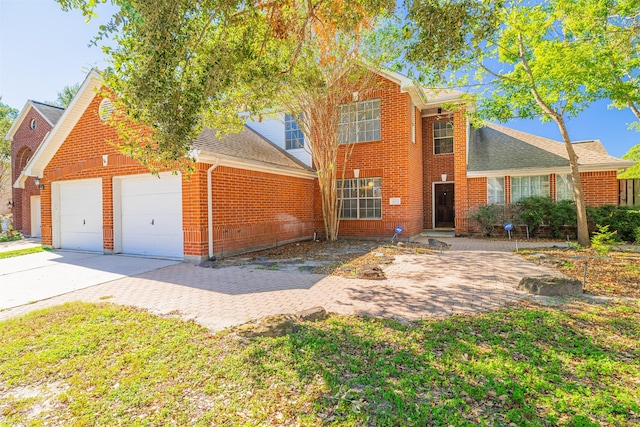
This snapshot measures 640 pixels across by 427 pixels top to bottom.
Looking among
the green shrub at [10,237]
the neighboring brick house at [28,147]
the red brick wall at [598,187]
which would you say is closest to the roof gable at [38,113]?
the neighboring brick house at [28,147]

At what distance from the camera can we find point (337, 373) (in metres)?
3.04

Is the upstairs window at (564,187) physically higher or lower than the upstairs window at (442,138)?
lower

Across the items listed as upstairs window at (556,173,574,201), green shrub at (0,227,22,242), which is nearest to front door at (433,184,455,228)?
upstairs window at (556,173,574,201)

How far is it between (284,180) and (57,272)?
24.0ft

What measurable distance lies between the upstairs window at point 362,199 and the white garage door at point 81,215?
347 inches

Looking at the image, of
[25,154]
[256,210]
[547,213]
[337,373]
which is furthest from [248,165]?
[25,154]

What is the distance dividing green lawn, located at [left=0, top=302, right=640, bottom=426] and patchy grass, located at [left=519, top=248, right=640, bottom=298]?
154 cm

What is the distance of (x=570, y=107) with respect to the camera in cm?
998

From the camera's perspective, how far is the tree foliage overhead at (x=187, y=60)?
4.56 m

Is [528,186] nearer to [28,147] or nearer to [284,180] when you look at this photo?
[284,180]

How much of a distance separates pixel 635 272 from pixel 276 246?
9593 mm

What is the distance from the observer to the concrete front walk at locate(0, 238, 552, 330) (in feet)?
16.1

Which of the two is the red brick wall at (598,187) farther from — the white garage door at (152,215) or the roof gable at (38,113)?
the roof gable at (38,113)

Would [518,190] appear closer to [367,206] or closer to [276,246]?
[367,206]
